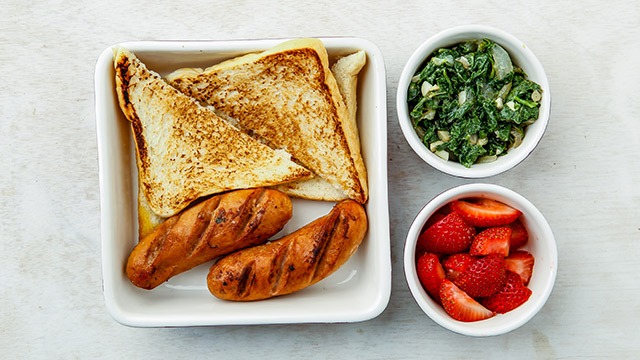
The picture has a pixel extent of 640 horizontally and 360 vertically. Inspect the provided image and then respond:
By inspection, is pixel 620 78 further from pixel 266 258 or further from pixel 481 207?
pixel 266 258

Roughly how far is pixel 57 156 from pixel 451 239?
1088 millimetres

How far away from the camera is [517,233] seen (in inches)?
69.2

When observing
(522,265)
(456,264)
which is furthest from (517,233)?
(456,264)

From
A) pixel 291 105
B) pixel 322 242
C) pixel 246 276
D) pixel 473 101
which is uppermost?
pixel 473 101

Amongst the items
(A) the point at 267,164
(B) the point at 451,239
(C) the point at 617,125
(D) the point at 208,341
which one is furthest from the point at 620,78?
(D) the point at 208,341

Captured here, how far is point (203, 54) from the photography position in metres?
1.75

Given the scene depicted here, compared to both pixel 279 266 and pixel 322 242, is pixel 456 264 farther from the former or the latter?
pixel 279 266

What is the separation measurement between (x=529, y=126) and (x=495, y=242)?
31cm

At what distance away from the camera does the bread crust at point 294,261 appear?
5.58ft

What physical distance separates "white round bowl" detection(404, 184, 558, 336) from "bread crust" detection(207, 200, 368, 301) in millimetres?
147

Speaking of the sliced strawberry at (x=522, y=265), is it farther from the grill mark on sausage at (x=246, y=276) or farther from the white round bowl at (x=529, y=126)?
the grill mark on sausage at (x=246, y=276)

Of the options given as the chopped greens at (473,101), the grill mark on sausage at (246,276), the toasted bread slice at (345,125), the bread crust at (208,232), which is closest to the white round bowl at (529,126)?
the chopped greens at (473,101)

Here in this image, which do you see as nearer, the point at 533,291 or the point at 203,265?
the point at 533,291

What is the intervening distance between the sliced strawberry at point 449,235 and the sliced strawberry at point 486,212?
2 cm
